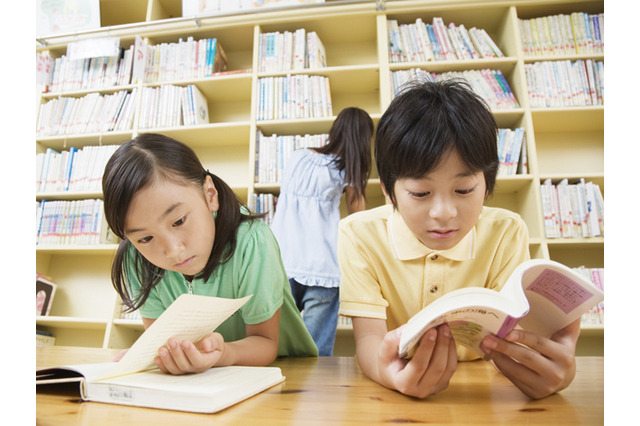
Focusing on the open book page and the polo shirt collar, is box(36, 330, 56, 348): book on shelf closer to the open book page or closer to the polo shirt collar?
the open book page

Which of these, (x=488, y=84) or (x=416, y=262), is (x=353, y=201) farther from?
(x=416, y=262)

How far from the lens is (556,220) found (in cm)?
216

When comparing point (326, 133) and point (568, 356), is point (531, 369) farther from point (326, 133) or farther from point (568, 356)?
point (326, 133)

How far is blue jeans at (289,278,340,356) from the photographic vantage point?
1.84 meters

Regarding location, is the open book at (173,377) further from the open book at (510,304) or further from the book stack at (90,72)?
the book stack at (90,72)

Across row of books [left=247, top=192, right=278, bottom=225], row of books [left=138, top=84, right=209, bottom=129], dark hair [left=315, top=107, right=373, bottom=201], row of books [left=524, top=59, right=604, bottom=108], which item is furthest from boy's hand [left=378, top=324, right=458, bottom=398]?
row of books [left=138, top=84, right=209, bottom=129]

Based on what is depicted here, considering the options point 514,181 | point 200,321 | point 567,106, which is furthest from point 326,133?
point 200,321

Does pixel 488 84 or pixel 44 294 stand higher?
pixel 488 84

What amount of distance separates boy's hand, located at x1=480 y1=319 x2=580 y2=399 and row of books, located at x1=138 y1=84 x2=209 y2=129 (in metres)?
2.41

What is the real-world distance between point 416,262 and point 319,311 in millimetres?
1033

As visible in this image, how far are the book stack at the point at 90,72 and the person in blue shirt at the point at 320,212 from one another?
59.6 inches

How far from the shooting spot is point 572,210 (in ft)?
7.11

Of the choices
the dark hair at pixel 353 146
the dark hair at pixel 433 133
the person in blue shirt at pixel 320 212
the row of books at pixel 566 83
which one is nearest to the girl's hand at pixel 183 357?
the dark hair at pixel 433 133

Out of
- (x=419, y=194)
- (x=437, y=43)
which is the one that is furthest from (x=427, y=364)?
(x=437, y=43)
